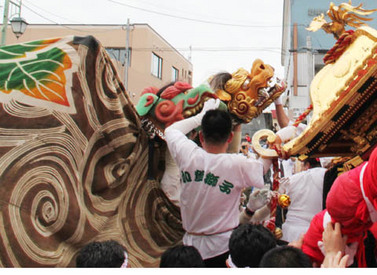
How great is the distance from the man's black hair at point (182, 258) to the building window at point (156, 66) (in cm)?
1760

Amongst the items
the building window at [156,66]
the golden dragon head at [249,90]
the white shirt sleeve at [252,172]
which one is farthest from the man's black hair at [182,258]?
the building window at [156,66]

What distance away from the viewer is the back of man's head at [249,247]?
1.58 metres

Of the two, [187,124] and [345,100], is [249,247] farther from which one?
[345,100]

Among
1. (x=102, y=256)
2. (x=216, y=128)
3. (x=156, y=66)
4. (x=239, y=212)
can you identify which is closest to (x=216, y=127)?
(x=216, y=128)

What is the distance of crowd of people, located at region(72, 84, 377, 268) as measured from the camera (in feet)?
4.30

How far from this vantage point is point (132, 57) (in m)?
17.9

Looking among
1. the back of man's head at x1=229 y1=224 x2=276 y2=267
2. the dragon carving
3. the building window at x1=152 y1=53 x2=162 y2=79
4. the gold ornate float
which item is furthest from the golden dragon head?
the building window at x1=152 y1=53 x2=162 y2=79

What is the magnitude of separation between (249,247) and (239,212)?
34.8 inches

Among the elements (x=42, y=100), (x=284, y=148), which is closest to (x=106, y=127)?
(x=42, y=100)

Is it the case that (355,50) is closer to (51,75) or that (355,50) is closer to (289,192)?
(289,192)

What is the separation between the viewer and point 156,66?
19.2m

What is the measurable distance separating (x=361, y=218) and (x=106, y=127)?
1490 mm

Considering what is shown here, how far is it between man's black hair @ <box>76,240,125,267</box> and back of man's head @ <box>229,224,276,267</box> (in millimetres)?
490

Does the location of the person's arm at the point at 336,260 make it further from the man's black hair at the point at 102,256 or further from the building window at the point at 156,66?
the building window at the point at 156,66
